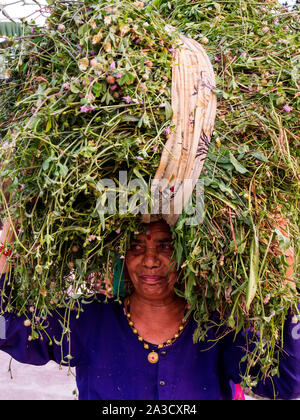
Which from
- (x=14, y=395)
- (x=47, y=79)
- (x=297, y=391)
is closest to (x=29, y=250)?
(x=47, y=79)

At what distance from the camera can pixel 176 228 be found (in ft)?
4.78

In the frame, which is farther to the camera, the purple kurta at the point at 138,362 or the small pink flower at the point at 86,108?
the purple kurta at the point at 138,362

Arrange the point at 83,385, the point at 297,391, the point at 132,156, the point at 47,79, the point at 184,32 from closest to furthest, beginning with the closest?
the point at 132,156, the point at 47,79, the point at 184,32, the point at 297,391, the point at 83,385

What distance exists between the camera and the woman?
178 cm

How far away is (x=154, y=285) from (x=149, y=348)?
26 centimetres

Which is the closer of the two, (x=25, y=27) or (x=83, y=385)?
(x=25, y=27)

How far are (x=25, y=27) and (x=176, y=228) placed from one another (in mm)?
754

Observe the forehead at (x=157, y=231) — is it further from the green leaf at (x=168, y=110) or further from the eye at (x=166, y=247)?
the green leaf at (x=168, y=110)

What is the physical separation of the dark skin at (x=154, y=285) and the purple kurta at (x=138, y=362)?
6 centimetres

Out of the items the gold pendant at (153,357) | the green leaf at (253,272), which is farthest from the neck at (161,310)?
the green leaf at (253,272)

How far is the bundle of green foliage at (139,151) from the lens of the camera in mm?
1353

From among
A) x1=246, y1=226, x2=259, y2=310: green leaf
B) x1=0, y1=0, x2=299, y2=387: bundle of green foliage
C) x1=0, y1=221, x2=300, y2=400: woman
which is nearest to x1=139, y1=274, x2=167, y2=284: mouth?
x1=0, y1=221, x2=300, y2=400: woman

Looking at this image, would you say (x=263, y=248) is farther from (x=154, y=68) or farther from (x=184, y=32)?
(x=184, y=32)

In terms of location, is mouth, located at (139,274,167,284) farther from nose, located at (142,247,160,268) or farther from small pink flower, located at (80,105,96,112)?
small pink flower, located at (80,105,96,112)
